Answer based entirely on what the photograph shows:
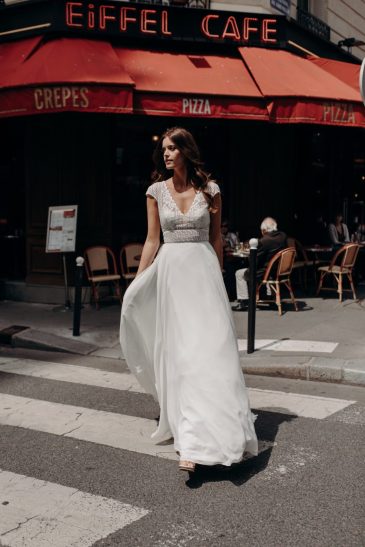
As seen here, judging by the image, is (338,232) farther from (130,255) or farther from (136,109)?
(136,109)

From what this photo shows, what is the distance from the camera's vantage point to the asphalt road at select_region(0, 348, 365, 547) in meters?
3.28

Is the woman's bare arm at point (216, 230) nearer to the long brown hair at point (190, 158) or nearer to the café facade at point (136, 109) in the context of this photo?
the long brown hair at point (190, 158)

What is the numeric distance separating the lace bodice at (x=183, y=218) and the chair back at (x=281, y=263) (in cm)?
563

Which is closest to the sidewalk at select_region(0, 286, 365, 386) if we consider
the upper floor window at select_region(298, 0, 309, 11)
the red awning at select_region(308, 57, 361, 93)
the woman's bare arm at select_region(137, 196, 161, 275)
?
the woman's bare arm at select_region(137, 196, 161, 275)

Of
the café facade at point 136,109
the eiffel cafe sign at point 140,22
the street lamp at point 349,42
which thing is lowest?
the café facade at point 136,109

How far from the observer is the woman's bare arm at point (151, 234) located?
14.9ft

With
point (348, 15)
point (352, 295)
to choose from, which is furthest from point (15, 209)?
point (348, 15)

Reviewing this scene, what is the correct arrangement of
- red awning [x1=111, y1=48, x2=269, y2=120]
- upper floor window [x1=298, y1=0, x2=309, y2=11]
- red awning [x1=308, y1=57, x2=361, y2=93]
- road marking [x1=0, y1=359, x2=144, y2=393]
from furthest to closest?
1. upper floor window [x1=298, y1=0, x2=309, y2=11]
2. red awning [x1=308, y1=57, x2=361, y2=93]
3. red awning [x1=111, y1=48, x2=269, y2=120]
4. road marking [x1=0, y1=359, x2=144, y2=393]

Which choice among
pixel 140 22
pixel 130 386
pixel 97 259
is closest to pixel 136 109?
pixel 140 22

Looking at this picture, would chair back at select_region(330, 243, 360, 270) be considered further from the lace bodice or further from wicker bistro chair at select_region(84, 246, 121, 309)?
the lace bodice

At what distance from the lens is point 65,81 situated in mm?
9492

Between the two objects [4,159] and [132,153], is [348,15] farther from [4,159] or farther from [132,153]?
[4,159]

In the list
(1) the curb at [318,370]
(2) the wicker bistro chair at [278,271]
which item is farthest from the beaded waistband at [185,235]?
(2) the wicker bistro chair at [278,271]

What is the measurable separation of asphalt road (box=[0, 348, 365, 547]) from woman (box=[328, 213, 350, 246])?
7657 millimetres
